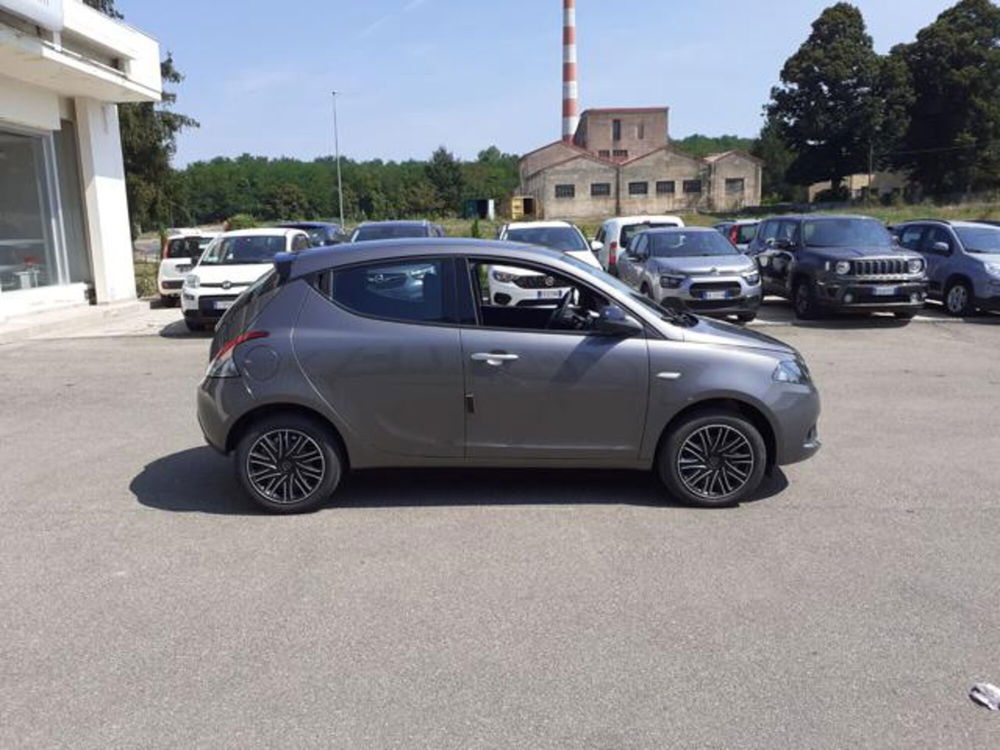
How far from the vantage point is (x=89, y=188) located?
18.2 metres

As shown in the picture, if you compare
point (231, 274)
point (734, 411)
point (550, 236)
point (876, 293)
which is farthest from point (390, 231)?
point (734, 411)

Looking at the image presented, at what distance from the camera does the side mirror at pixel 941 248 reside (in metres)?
15.3

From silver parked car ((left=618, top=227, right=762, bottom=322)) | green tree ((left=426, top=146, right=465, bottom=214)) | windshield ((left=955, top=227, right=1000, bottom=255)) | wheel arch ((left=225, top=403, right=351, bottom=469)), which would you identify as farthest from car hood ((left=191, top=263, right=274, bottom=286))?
green tree ((left=426, top=146, right=465, bottom=214))

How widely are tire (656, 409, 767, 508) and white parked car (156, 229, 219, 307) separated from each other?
1535 cm

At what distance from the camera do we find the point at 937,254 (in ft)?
51.2

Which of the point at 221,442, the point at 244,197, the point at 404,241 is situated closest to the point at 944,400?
the point at 404,241

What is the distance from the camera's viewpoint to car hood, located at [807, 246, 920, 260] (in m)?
13.5

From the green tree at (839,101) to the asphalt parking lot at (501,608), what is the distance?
78.1 metres

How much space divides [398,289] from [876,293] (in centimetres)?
1066

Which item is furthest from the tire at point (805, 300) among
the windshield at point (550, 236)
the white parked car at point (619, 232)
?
the white parked car at point (619, 232)

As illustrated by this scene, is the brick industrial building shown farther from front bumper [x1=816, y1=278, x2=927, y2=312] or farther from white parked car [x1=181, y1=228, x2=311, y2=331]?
front bumper [x1=816, y1=278, x2=927, y2=312]

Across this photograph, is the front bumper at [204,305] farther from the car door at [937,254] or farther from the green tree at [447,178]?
the green tree at [447,178]

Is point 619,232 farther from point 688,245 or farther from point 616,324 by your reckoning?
point 616,324

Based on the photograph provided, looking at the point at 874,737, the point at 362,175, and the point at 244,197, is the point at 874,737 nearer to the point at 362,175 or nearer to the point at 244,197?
the point at 244,197
